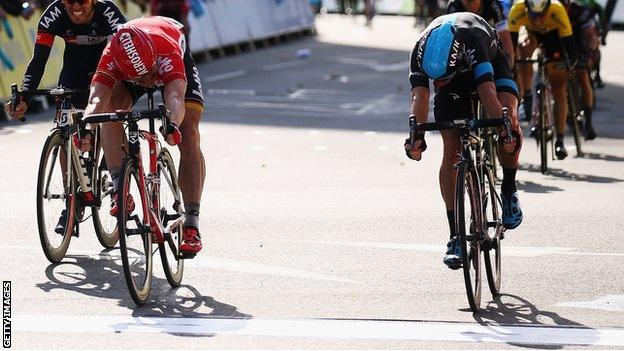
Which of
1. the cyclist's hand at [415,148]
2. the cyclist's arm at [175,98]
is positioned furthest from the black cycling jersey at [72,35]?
the cyclist's hand at [415,148]

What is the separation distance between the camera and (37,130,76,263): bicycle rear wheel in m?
9.43

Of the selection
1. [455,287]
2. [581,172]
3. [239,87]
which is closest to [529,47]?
[581,172]

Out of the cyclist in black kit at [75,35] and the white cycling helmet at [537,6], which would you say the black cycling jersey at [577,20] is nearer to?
the white cycling helmet at [537,6]

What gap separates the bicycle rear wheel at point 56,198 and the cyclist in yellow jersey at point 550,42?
5.81m

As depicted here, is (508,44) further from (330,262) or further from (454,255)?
(454,255)

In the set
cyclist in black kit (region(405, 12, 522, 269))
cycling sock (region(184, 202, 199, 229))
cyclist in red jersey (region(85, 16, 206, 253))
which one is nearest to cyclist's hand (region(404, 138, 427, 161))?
cyclist in black kit (region(405, 12, 522, 269))

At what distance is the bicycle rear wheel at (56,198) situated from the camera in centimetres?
943

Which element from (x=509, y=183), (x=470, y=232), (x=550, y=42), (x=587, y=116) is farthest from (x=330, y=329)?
(x=587, y=116)

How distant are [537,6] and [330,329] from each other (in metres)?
7.22

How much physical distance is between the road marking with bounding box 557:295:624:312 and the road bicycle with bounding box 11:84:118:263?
128 inches

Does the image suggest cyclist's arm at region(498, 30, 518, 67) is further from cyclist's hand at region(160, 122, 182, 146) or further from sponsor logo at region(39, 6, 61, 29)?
cyclist's hand at region(160, 122, 182, 146)

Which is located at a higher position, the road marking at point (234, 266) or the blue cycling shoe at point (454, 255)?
the blue cycling shoe at point (454, 255)

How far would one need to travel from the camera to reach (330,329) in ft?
25.5

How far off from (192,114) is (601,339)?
9.54 feet
